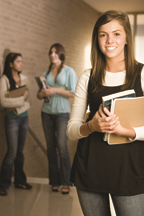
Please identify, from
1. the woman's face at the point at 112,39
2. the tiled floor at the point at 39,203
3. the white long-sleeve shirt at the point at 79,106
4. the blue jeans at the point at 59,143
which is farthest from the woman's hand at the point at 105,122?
the blue jeans at the point at 59,143

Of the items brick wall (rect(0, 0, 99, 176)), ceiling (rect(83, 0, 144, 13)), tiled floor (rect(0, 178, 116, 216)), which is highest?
ceiling (rect(83, 0, 144, 13))

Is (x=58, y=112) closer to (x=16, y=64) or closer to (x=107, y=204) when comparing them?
(x=16, y=64)

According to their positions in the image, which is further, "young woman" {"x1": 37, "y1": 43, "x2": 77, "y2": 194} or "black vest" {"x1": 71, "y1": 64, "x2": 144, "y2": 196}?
"young woman" {"x1": 37, "y1": 43, "x2": 77, "y2": 194}

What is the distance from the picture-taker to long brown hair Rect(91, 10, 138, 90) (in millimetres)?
1316

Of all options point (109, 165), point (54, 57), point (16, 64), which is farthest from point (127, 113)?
point (16, 64)

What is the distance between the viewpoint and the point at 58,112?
3.71 meters

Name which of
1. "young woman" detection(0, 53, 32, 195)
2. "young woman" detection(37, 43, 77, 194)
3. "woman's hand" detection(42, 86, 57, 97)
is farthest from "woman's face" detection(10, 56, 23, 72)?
"woman's hand" detection(42, 86, 57, 97)

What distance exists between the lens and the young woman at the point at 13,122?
3787 millimetres

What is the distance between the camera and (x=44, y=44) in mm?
5941

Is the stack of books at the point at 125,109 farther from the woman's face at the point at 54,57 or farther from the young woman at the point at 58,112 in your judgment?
the woman's face at the point at 54,57

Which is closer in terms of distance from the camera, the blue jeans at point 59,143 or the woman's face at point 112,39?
the woman's face at point 112,39

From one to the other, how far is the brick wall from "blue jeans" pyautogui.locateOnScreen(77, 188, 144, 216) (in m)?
3.19

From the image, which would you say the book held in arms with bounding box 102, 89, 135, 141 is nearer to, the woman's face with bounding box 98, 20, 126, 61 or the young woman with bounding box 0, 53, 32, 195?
the woman's face with bounding box 98, 20, 126, 61

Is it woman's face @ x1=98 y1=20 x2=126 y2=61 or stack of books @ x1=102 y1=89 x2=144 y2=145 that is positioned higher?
woman's face @ x1=98 y1=20 x2=126 y2=61
